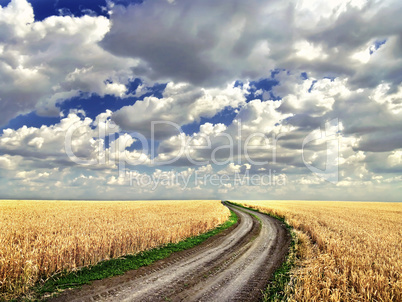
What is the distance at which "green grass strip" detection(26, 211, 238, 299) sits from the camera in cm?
876

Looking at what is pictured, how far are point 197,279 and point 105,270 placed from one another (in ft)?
14.0

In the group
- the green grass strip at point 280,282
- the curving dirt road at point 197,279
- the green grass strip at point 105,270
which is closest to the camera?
the curving dirt road at point 197,279

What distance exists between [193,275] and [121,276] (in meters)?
3.16

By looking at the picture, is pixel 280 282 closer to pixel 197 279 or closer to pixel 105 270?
pixel 197 279

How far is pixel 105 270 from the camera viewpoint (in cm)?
1038

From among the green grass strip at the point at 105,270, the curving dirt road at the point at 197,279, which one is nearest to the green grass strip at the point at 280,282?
the curving dirt road at the point at 197,279

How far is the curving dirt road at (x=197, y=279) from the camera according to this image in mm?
8258

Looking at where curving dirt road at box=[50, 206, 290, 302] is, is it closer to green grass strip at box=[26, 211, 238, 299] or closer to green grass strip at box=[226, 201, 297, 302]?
green grass strip at box=[226, 201, 297, 302]

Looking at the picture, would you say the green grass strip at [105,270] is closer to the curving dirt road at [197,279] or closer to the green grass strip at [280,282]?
the curving dirt road at [197,279]

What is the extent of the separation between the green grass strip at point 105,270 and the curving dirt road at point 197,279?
0.45 metres

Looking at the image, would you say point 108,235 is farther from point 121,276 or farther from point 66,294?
point 66,294

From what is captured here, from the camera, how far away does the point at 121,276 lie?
9.94 meters

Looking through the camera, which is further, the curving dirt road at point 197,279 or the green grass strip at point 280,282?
the green grass strip at point 280,282

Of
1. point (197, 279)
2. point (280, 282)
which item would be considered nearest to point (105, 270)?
point (197, 279)
